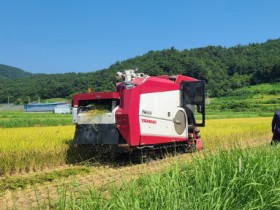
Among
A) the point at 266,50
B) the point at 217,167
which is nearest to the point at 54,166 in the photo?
the point at 217,167

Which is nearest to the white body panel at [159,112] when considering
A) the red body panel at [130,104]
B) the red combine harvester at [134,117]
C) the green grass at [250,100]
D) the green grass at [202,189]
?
the red combine harvester at [134,117]

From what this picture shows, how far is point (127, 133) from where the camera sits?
10289 millimetres

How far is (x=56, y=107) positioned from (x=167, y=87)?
58556mm

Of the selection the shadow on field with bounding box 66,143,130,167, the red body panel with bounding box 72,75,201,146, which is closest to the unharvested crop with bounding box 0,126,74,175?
the shadow on field with bounding box 66,143,130,167

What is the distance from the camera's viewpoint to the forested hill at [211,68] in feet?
253

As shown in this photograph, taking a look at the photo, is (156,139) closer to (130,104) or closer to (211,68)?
(130,104)

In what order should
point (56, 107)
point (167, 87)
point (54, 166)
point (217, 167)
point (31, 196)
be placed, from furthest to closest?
point (56, 107), point (167, 87), point (54, 166), point (31, 196), point (217, 167)

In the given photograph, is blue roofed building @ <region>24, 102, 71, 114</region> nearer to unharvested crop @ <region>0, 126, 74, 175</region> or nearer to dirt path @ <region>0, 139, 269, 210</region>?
unharvested crop @ <region>0, 126, 74, 175</region>

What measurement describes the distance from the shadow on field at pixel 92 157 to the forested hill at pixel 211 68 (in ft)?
177

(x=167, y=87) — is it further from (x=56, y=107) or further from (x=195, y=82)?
(x=56, y=107)

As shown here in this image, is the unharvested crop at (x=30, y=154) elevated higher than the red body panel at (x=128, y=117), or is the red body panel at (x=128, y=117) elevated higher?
the red body panel at (x=128, y=117)

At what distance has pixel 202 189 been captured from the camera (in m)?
4.71

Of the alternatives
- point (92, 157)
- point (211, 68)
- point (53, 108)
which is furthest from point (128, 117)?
point (211, 68)

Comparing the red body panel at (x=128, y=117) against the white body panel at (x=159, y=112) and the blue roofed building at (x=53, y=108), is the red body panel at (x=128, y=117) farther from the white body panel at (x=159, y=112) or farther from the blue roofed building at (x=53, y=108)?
Result: the blue roofed building at (x=53, y=108)
